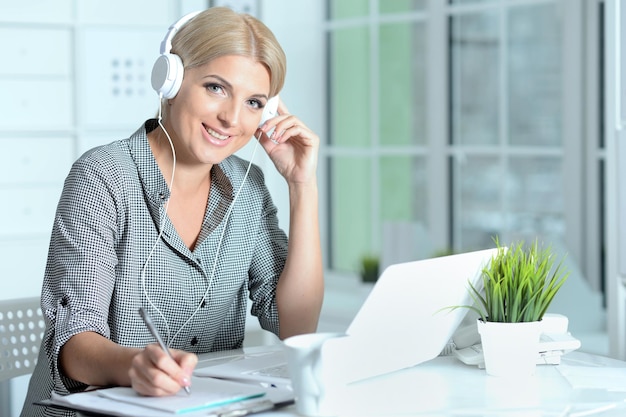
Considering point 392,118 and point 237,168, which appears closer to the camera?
point 237,168

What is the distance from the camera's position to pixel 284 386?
1452mm

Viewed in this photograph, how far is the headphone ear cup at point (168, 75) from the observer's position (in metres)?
1.82

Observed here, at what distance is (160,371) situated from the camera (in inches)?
53.7

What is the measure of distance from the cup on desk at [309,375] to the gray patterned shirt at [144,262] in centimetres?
45

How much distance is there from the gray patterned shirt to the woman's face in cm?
9

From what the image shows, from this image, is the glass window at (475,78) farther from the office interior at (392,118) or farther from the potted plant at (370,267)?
the potted plant at (370,267)

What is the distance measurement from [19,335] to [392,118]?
2.45 meters

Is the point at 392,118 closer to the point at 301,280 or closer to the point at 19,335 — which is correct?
the point at 301,280

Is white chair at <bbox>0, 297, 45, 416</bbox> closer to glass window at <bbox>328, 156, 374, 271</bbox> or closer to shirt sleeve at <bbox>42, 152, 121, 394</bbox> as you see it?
shirt sleeve at <bbox>42, 152, 121, 394</bbox>

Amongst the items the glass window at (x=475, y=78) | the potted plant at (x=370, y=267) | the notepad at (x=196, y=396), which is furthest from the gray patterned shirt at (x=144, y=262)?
the potted plant at (x=370, y=267)

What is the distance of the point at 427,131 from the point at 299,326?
2.20 m

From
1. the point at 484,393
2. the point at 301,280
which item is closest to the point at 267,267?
the point at 301,280

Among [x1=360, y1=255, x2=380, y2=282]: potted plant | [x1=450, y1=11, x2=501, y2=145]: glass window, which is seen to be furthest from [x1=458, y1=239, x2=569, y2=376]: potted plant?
[x1=360, y1=255, x2=380, y2=282]: potted plant

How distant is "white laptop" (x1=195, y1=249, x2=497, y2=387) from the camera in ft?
4.75
